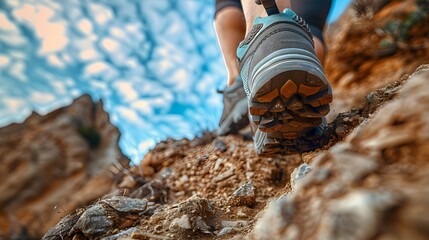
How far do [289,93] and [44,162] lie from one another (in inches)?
535

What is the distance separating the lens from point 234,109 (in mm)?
2057

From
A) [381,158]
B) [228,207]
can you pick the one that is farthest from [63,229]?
[381,158]

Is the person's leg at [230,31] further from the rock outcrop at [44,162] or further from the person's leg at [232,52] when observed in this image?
the rock outcrop at [44,162]

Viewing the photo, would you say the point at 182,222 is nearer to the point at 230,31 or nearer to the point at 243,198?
the point at 243,198

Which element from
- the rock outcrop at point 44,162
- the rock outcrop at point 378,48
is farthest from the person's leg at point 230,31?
the rock outcrop at point 44,162

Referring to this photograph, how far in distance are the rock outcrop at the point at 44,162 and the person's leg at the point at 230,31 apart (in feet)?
25.6

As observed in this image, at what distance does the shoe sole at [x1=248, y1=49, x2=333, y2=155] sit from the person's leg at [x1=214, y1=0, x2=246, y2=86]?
946mm

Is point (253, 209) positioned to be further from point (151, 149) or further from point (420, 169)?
point (151, 149)

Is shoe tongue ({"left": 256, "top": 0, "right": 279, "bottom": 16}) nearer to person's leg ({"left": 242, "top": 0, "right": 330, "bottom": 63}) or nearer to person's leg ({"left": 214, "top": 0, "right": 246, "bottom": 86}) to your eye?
person's leg ({"left": 242, "top": 0, "right": 330, "bottom": 63})

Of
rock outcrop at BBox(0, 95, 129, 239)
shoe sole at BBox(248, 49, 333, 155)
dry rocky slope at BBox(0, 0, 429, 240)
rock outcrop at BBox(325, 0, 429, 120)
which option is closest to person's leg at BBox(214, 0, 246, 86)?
dry rocky slope at BBox(0, 0, 429, 240)

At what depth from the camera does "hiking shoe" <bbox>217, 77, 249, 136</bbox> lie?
196 centimetres

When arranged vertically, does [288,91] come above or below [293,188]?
above

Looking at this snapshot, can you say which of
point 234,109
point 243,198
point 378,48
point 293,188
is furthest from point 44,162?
point 293,188

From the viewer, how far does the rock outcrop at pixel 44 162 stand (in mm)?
10172
